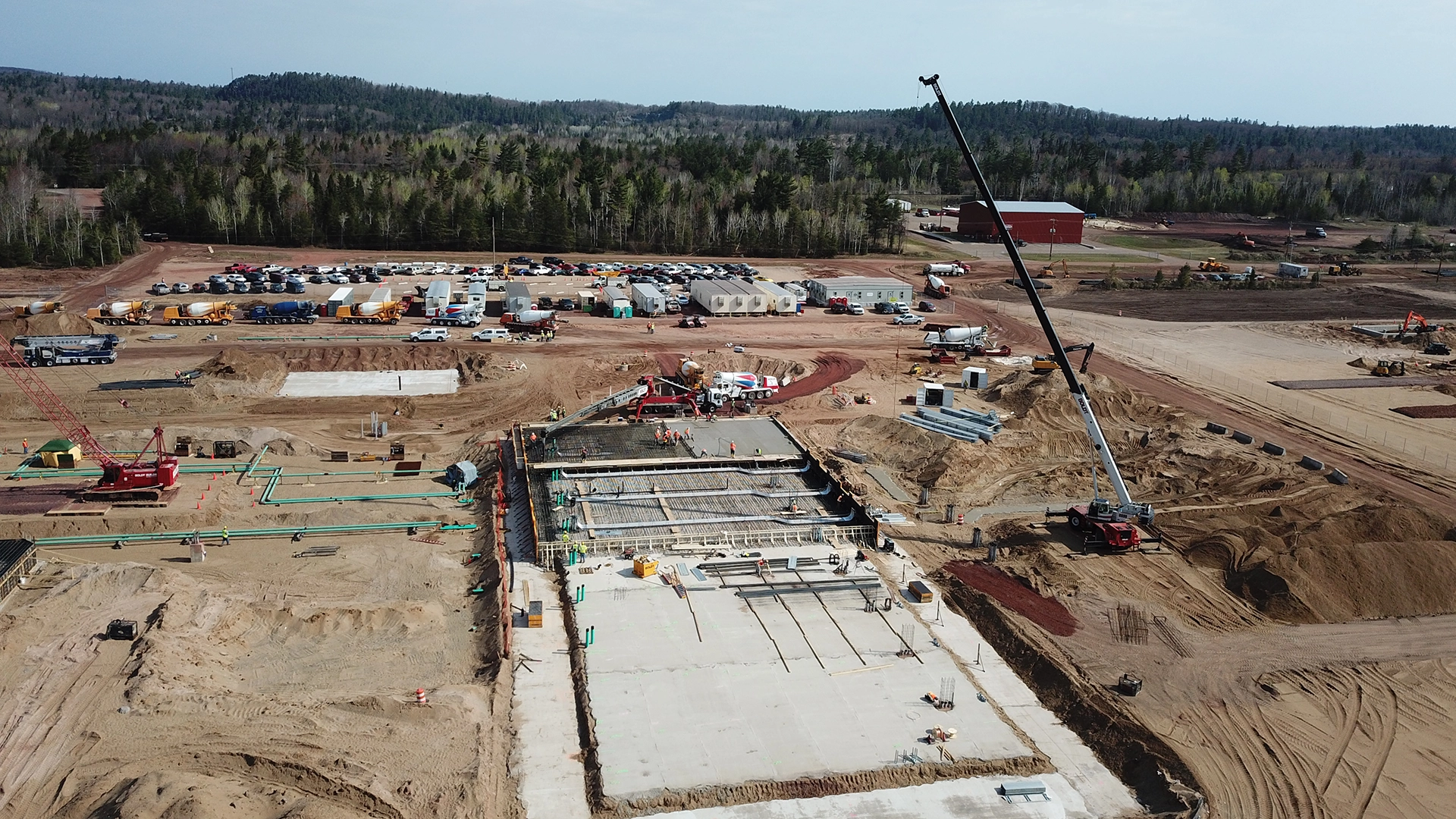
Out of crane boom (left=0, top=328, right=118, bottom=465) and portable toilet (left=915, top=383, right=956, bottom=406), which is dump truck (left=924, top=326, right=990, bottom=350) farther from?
crane boom (left=0, top=328, right=118, bottom=465)

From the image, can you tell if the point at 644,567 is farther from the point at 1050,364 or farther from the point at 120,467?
the point at 1050,364

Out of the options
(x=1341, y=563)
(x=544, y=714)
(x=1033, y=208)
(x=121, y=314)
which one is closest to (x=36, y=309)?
(x=121, y=314)

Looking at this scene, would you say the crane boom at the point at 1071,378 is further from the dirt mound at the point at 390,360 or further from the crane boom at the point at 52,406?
the crane boom at the point at 52,406

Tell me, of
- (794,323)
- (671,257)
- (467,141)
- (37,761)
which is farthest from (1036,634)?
(467,141)

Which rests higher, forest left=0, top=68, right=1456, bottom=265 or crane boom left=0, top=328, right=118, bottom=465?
forest left=0, top=68, right=1456, bottom=265

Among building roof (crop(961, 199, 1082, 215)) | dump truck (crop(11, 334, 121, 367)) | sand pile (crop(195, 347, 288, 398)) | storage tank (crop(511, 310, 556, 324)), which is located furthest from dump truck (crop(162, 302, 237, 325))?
building roof (crop(961, 199, 1082, 215))

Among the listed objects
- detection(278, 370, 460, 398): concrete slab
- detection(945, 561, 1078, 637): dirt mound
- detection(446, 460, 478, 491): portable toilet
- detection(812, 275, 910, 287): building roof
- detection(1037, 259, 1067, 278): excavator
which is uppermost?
detection(1037, 259, 1067, 278): excavator

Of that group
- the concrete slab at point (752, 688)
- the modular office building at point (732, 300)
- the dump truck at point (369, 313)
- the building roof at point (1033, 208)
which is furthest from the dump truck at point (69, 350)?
the building roof at point (1033, 208)
